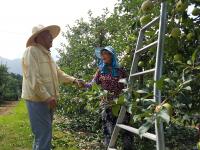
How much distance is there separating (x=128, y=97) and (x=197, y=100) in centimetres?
52

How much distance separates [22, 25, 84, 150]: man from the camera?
4.37 m

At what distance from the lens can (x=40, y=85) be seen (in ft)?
14.3

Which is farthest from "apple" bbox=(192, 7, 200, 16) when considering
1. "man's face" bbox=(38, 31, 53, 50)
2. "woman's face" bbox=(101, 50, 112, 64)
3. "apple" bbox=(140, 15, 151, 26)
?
"woman's face" bbox=(101, 50, 112, 64)

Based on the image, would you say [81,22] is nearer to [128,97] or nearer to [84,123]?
[84,123]

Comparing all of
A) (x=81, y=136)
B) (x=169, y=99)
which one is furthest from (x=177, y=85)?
(x=81, y=136)

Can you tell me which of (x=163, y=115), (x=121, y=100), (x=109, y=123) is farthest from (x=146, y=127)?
(x=109, y=123)

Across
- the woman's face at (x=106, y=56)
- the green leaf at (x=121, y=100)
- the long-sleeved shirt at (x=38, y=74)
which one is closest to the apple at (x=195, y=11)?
the green leaf at (x=121, y=100)

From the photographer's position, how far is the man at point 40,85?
4.37 metres

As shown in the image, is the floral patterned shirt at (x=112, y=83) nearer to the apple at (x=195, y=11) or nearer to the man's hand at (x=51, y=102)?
the man's hand at (x=51, y=102)

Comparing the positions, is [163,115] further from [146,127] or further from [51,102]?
[51,102]

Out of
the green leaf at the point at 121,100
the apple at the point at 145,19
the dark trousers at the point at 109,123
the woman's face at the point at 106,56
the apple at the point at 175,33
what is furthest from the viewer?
the dark trousers at the point at 109,123

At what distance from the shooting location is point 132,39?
13.8ft

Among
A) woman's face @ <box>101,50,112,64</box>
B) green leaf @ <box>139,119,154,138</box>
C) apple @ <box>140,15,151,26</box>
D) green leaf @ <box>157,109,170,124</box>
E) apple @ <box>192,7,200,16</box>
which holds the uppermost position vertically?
woman's face @ <box>101,50,112,64</box>

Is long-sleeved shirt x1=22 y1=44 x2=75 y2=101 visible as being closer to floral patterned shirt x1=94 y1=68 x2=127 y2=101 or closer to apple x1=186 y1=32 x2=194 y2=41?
floral patterned shirt x1=94 y1=68 x2=127 y2=101
